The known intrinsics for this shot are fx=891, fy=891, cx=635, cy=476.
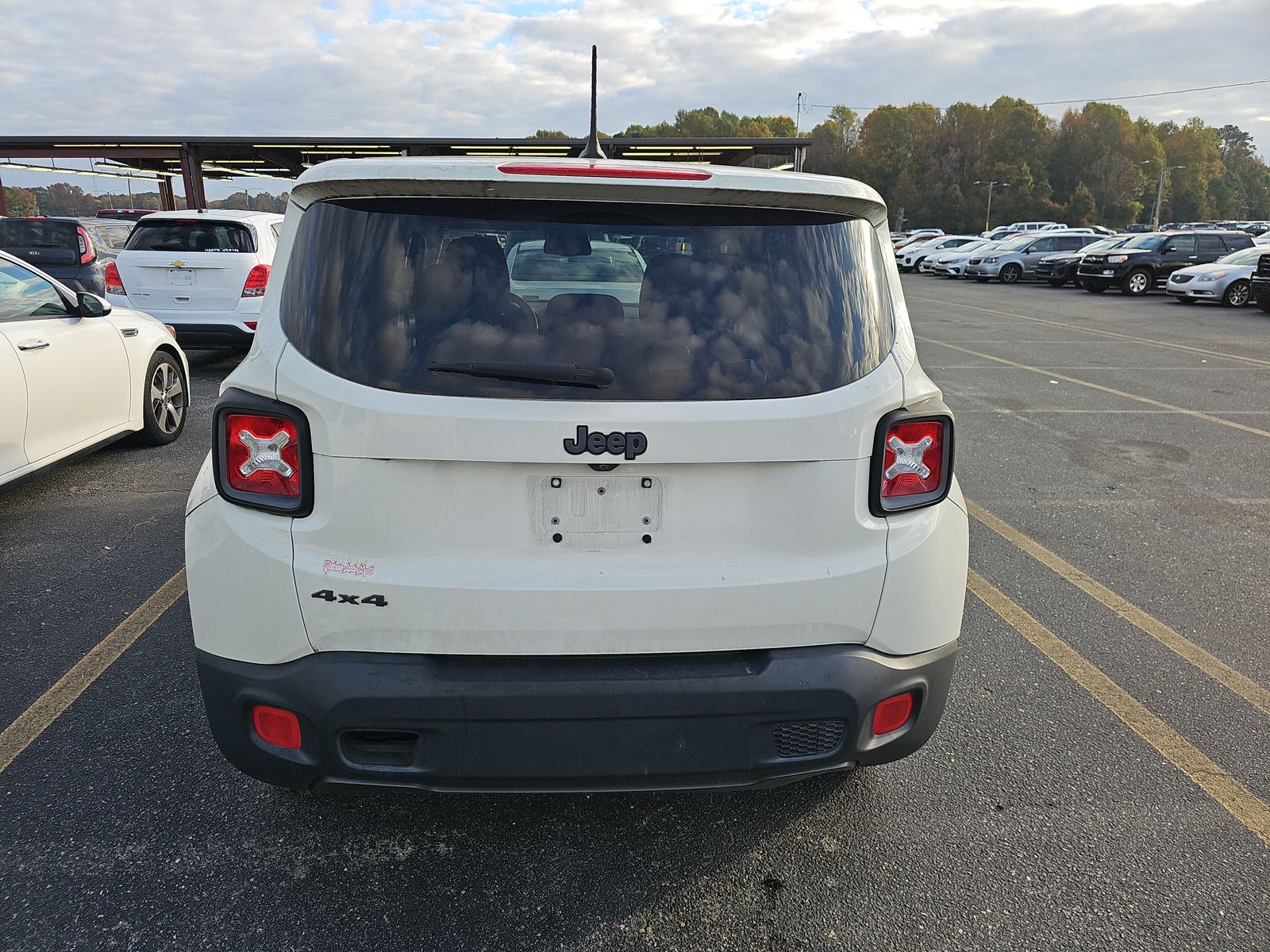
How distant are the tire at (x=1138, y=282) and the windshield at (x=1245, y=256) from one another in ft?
6.35

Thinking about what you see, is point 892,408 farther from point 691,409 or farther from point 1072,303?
point 1072,303

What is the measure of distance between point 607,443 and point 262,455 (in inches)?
31.8

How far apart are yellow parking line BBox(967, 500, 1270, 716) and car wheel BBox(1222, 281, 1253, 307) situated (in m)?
20.4

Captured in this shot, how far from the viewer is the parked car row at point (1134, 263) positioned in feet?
70.3

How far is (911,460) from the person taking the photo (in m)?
2.18

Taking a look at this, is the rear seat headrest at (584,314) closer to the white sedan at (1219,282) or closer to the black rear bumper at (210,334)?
the black rear bumper at (210,334)

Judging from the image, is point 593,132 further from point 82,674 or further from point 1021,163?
point 1021,163

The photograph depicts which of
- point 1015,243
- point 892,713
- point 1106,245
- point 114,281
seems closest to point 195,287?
point 114,281

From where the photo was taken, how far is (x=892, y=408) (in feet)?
6.96

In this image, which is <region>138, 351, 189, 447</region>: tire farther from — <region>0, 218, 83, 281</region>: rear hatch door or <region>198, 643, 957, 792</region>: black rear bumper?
<region>0, 218, 83, 281</region>: rear hatch door

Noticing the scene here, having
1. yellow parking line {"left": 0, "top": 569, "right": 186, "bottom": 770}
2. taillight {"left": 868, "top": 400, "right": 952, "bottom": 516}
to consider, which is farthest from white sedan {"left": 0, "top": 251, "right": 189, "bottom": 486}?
taillight {"left": 868, "top": 400, "right": 952, "bottom": 516}

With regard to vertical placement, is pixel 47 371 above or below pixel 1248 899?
above

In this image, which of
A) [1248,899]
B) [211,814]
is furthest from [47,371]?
[1248,899]

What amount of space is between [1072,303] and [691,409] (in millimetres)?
24003
